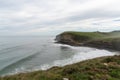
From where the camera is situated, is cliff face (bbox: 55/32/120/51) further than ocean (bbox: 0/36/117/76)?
Yes

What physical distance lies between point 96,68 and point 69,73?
84.6 inches

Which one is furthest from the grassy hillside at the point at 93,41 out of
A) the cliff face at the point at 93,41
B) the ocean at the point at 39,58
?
the ocean at the point at 39,58

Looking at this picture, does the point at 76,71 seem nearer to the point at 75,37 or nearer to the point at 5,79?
the point at 5,79

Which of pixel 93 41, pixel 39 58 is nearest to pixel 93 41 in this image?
pixel 93 41

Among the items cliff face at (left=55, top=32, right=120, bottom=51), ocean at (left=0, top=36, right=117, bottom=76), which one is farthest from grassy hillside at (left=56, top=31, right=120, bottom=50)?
ocean at (left=0, top=36, right=117, bottom=76)

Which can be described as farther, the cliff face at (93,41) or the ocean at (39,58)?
the cliff face at (93,41)

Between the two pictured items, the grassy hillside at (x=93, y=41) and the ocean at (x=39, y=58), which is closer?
the ocean at (x=39, y=58)

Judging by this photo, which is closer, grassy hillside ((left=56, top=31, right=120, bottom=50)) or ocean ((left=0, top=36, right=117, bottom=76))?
ocean ((left=0, top=36, right=117, bottom=76))

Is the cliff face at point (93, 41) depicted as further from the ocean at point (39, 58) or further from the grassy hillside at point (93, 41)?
the ocean at point (39, 58)

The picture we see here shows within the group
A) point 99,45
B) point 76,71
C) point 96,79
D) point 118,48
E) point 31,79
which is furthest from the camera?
point 99,45

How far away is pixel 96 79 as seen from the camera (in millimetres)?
11156

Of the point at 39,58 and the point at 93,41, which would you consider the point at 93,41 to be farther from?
the point at 39,58

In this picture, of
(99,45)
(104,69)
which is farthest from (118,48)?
(104,69)

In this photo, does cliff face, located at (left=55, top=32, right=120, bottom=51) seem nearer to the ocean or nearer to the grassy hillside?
the grassy hillside
